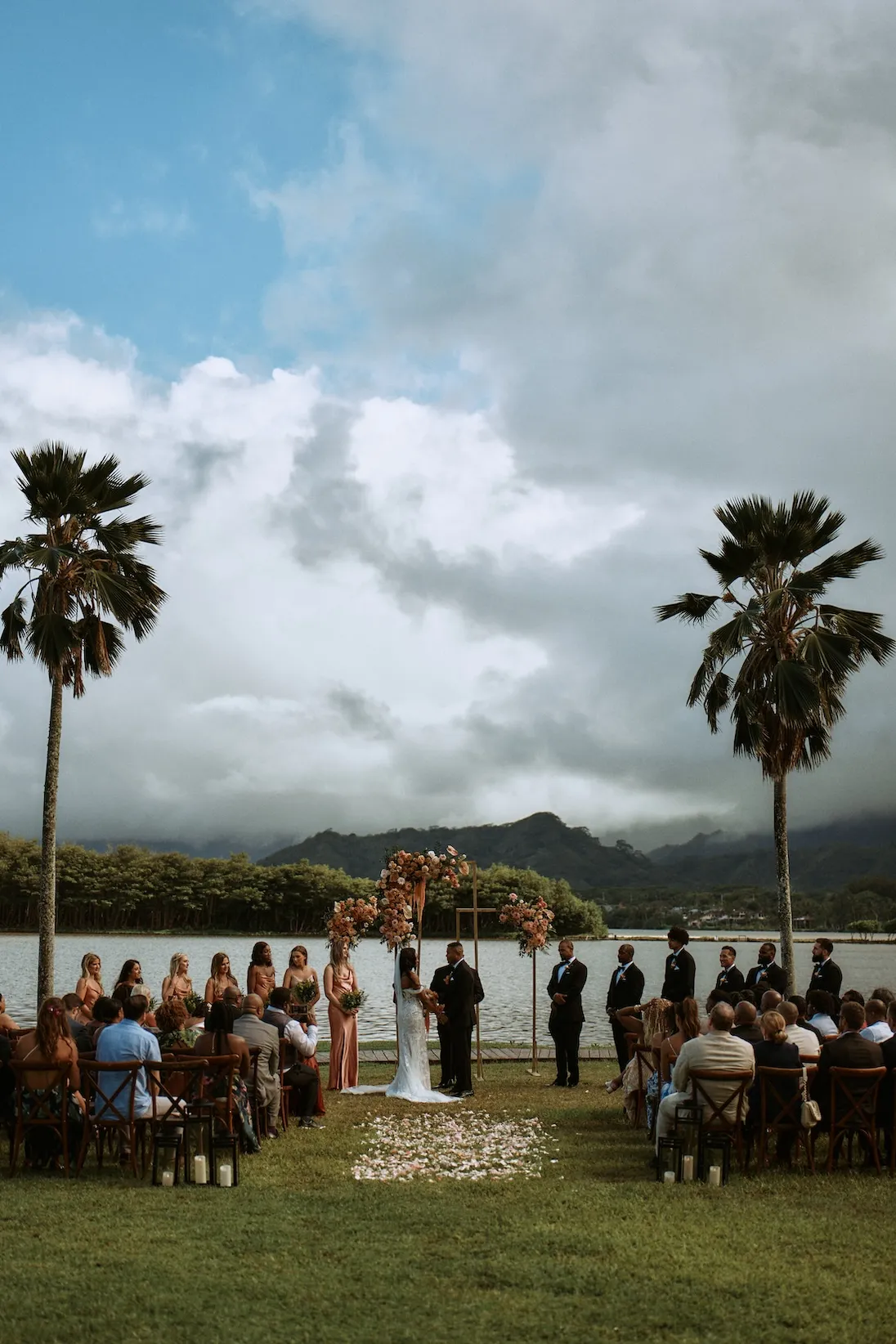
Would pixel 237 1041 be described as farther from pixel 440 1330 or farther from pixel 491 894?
pixel 491 894

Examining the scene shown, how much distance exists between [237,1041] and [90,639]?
→ 11.5 m

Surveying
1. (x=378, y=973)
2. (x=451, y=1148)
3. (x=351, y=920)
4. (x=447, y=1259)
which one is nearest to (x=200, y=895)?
(x=378, y=973)

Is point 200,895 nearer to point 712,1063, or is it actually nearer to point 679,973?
point 679,973

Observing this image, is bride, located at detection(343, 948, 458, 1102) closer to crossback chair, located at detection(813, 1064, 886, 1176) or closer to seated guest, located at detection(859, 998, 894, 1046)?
seated guest, located at detection(859, 998, 894, 1046)

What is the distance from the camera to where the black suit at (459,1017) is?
15.0 metres

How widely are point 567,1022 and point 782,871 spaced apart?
23.9ft

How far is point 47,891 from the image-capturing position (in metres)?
19.9

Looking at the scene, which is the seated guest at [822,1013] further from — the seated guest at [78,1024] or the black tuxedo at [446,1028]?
the seated guest at [78,1024]

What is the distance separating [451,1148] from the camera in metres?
10.7

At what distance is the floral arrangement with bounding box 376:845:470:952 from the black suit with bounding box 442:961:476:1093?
3.51 feet

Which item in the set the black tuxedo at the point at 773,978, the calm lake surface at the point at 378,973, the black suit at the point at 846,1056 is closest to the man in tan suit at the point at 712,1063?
the black suit at the point at 846,1056

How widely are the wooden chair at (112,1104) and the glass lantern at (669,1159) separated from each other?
425 cm

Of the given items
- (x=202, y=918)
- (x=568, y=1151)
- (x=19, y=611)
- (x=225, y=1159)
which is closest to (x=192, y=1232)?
(x=225, y=1159)

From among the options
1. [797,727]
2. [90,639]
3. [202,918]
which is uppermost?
[90,639]
